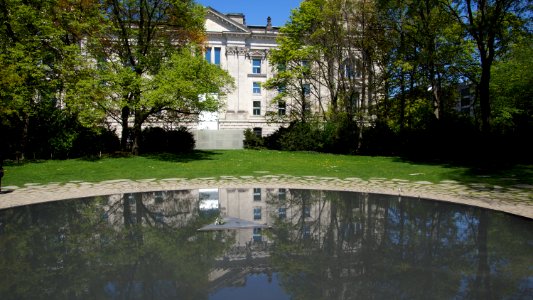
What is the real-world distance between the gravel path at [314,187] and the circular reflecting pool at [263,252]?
1.15 m

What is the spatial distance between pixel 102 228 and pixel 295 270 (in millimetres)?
3975

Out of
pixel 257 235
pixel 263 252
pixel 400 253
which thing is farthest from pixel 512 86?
pixel 263 252

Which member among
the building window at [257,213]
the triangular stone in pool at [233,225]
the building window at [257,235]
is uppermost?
the triangular stone in pool at [233,225]

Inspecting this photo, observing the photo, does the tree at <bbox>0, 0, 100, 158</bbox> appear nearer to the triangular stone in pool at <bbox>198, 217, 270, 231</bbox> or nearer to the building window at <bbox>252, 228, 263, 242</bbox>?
the triangular stone in pool at <bbox>198, 217, 270, 231</bbox>

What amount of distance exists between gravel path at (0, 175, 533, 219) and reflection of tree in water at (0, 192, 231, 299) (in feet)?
7.78

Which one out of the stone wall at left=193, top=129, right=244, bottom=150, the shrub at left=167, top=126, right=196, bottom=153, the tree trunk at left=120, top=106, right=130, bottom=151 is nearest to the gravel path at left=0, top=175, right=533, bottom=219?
the tree trunk at left=120, top=106, right=130, bottom=151

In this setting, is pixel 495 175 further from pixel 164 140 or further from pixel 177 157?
pixel 164 140

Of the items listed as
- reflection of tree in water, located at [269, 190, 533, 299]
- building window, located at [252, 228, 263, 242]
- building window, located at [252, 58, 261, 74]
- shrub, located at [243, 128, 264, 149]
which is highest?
building window, located at [252, 58, 261, 74]

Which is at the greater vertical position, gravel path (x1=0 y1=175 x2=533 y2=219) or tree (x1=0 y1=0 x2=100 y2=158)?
tree (x1=0 y1=0 x2=100 y2=158)

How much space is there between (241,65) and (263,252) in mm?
47697

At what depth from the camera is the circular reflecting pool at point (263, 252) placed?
411 cm

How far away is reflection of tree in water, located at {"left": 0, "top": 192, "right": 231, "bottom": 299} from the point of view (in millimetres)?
4105

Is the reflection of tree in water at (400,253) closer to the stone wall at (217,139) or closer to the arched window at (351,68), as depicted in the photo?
the arched window at (351,68)

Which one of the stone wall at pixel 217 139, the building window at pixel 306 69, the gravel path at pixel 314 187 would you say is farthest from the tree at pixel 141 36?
the stone wall at pixel 217 139
